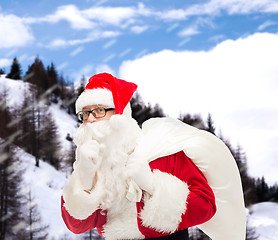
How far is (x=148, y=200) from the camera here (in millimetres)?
2881

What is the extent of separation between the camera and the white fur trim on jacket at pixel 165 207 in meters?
2.84

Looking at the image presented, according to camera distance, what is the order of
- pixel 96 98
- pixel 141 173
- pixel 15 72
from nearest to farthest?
1. pixel 141 173
2. pixel 96 98
3. pixel 15 72

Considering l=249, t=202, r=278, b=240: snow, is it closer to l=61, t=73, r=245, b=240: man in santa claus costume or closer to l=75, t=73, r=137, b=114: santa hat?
l=61, t=73, r=245, b=240: man in santa claus costume

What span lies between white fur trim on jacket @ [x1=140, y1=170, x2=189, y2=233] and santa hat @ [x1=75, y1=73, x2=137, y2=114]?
2.30 ft

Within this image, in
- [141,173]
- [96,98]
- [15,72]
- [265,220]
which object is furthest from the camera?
[15,72]

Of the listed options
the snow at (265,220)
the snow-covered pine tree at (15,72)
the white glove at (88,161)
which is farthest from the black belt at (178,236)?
the snow-covered pine tree at (15,72)

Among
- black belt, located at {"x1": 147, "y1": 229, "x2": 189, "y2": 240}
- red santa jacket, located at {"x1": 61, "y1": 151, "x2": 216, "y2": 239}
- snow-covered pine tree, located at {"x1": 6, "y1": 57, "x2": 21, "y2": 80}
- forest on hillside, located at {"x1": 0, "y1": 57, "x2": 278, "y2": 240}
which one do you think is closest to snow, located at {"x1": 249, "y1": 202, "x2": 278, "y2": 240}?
forest on hillside, located at {"x1": 0, "y1": 57, "x2": 278, "y2": 240}

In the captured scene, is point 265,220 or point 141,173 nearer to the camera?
point 141,173

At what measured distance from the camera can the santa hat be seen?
3.17m

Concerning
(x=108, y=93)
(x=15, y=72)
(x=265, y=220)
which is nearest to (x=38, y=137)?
(x=265, y=220)

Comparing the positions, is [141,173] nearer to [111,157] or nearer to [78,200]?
[111,157]

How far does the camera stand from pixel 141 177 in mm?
2824

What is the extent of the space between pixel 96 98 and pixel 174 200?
1.01m

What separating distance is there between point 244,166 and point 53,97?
36721 mm
